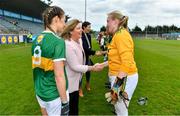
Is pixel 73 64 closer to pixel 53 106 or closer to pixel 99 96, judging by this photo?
pixel 53 106

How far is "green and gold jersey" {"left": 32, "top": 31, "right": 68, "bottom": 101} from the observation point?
11.0 ft

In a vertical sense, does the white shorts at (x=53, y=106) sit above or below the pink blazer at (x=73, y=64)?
below

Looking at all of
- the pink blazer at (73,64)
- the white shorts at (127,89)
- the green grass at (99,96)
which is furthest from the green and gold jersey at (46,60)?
the green grass at (99,96)

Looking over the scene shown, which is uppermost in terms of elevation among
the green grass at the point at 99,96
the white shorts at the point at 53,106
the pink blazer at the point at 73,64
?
the pink blazer at the point at 73,64

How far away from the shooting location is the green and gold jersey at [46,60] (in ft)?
11.0

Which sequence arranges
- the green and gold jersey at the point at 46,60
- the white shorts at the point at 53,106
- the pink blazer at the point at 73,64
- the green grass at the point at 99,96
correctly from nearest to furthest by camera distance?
the green and gold jersey at the point at 46,60 < the white shorts at the point at 53,106 < the pink blazer at the point at 73,64 < the green grass at the point at 99,96

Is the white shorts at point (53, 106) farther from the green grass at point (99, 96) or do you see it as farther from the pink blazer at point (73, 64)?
the green grass at point (99, 96)

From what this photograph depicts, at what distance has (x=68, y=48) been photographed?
475 centimetres

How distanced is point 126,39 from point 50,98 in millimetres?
1464

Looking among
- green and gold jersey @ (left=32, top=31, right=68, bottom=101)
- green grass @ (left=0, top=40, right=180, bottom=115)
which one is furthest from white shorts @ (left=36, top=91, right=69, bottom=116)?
green grass @ (left=0, top=40, right=180, bottom=115)

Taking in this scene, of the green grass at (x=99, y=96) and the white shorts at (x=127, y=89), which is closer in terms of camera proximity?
the white shorts at (x=127, y=89)

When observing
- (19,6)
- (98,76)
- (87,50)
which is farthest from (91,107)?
(19,6)

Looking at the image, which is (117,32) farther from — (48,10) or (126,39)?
(48,10)

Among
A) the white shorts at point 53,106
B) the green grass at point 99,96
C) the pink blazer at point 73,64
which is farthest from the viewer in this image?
the green grass at point 99,96
